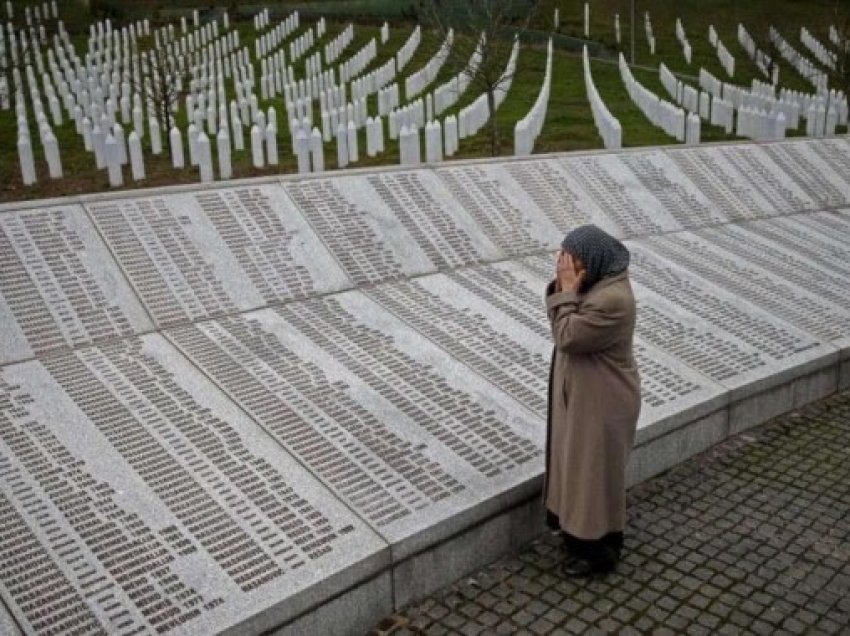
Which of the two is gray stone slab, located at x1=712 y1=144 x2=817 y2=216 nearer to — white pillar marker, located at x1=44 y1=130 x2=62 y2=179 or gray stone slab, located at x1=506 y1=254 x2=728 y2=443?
gray stone slab, located at x1=506 y1=254 x2=728 y2=443

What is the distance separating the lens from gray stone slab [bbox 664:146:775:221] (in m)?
9.39

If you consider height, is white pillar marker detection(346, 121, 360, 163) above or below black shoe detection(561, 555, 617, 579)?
above

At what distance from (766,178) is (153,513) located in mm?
8448

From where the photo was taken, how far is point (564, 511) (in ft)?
14.8

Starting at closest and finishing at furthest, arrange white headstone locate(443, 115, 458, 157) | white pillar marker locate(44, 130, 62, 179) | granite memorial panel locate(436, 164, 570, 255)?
granite memorial panel locate(436, 164, 570, 255), white pillar marker locate(44, 130, 62, 179), white headstone locate(443, 115, 458, 157)

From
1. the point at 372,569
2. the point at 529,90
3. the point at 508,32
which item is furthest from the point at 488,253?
the point at 508,32

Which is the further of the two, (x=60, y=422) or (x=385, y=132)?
(x=385, y=132)

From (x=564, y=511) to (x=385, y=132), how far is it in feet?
52.9

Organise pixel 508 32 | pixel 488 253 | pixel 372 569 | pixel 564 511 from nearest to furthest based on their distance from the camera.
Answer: pixel 372 569, pixel 564 511, pixel 488 253, pixel 508 32

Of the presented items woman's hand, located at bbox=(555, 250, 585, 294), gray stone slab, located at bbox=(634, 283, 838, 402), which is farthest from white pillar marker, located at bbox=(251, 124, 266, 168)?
woman's hand, located at bbox=(555, 250, 585, 294)

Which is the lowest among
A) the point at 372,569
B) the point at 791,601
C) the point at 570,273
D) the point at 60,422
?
the point at 791,601

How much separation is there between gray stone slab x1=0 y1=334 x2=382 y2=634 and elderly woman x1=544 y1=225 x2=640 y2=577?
1086mm

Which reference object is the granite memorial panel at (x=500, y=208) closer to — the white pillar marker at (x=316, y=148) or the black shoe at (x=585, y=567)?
the black shoe at (x=585, y=567)

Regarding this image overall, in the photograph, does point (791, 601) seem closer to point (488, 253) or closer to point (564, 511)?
point (564, 511)
